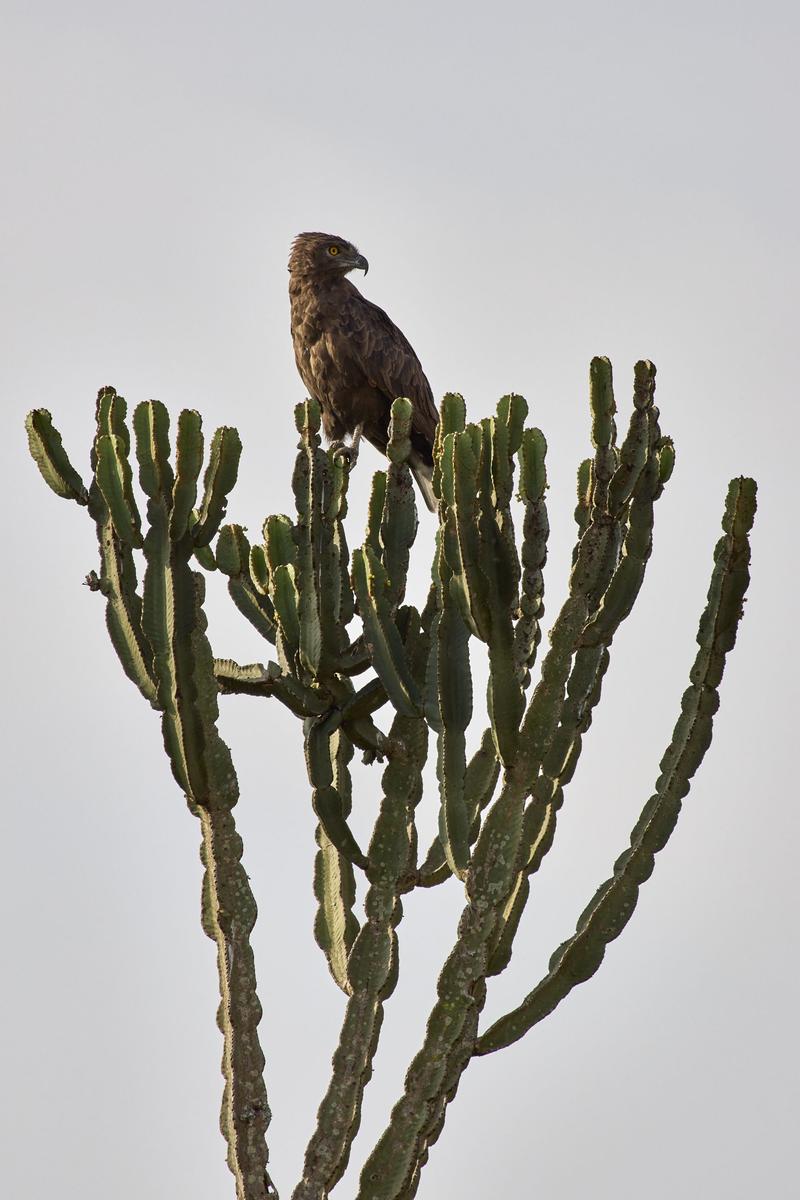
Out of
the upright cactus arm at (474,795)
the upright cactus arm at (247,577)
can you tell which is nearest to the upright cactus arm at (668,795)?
the upright cactus arm at (474,795)

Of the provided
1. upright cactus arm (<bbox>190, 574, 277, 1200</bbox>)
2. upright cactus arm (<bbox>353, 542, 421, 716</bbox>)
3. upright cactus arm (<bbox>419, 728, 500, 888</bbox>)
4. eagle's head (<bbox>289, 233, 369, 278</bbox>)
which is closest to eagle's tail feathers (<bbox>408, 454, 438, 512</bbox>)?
eagle's head (<bbox>289, 233, 369, 278</bbox>)

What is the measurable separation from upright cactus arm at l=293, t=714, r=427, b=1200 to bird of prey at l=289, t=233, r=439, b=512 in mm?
4909

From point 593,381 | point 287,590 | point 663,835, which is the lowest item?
point 663,835

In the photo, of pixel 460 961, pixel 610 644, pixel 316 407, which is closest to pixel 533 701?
pixel 610 644

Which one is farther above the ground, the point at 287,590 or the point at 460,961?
the point at 287,590

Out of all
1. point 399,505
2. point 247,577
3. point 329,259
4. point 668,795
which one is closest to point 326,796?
point 247,577

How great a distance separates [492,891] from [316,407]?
2127mm

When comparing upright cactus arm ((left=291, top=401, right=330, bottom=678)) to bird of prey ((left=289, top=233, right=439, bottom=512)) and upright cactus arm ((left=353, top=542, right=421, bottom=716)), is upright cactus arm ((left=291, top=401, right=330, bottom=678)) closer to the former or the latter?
upright cactus arm ((left=353, top=542, right=421, bottom=716))

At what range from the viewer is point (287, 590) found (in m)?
6.27

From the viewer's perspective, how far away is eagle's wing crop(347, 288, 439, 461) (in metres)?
11.2

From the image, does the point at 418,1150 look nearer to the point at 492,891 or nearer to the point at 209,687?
the point at 492,891

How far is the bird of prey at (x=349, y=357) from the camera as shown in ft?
36.8

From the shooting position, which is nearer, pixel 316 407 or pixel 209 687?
pixel 209 687

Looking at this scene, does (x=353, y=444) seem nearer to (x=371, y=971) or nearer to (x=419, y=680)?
(x=419, y=680)
